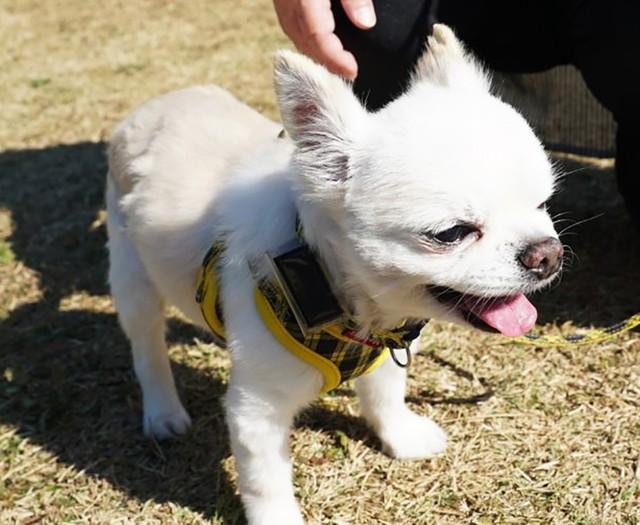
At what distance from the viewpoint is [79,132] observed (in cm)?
528

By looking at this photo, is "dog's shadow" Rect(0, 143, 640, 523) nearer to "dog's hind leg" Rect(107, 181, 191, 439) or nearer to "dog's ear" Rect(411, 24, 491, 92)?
"dog's hind leg" Rect(107, 181, 191, 439)

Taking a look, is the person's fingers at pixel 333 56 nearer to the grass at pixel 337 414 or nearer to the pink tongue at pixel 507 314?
the pink tongue at pixel 507 314

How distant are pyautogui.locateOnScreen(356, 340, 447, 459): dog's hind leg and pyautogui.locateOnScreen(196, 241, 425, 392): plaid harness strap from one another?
0.33 metres

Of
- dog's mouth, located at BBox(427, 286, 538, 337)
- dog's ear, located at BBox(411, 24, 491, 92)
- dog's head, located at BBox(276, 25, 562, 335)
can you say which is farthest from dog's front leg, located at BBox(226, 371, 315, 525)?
dog's ear, located at BBox(411, 24, 491, 92)

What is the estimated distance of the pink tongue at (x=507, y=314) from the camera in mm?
1842

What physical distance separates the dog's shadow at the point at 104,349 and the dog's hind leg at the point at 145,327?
0.27ft

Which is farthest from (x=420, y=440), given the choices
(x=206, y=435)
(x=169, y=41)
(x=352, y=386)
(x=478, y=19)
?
(x=169, y=41)

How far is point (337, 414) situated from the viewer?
2.81 m

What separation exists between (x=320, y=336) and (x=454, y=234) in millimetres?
499

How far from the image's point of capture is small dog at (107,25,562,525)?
1719 mm

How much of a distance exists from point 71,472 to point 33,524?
0.23m

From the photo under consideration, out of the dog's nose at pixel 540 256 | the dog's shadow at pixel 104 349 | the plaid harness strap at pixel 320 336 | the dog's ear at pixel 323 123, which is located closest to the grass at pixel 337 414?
the dog's shadow at pixel 104 349

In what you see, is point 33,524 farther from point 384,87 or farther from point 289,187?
point 384,87

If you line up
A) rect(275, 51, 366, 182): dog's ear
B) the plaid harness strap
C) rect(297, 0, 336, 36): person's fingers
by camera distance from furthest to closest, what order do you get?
rect(297, 0, 336, 36): person's fingers → the plaid harness strap → rect(275, 51, 366, 182): dog's ear
